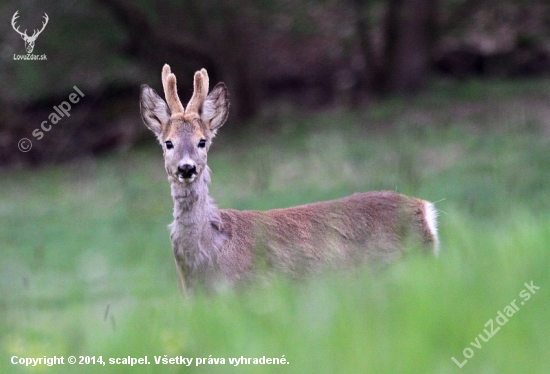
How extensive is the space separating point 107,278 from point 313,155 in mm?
7515

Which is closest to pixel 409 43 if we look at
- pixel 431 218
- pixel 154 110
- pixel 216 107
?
pixel 431 218

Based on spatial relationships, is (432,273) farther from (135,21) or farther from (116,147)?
(116,147)

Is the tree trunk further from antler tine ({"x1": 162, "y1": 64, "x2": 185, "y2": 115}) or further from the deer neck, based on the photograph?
the deer neck

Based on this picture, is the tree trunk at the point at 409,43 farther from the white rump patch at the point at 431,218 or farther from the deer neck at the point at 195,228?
the deer neck at the point at 195,228

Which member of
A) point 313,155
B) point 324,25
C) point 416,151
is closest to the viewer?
point 416,151

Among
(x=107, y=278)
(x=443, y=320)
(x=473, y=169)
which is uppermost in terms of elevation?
(x=473, y=169)

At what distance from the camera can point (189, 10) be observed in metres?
21.0

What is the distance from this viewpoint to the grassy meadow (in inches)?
142

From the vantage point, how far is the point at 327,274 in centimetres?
678

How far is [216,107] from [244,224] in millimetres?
1025

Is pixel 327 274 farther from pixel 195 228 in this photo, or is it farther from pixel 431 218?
pixel 431 218

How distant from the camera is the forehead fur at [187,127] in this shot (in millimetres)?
6984

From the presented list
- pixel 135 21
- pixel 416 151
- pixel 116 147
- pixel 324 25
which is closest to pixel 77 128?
pixel 116 147

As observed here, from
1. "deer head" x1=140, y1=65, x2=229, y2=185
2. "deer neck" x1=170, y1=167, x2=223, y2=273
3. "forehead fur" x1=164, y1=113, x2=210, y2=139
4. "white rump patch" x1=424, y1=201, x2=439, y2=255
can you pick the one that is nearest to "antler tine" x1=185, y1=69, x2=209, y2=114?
"deer head" x1=140, y1=65, x2=229, y2=185
